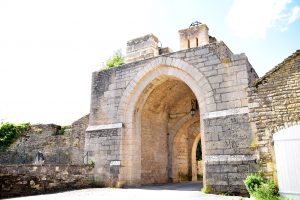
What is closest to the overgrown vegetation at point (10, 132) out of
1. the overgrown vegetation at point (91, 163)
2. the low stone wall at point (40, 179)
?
the overgrown vegetation at point (91, 163)

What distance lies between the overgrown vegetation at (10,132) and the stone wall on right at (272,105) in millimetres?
11804

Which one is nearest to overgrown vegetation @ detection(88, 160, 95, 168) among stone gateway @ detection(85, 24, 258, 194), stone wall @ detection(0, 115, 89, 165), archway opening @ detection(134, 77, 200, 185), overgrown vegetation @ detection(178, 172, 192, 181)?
stone gateway @ detection(85, 24, 258, 194)

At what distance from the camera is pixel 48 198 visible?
20.0 feet

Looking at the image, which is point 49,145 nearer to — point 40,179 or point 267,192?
point 40,179

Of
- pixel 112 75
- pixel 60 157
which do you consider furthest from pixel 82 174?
pixel 60 157

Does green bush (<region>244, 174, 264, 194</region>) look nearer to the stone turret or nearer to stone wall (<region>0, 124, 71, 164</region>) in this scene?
the stone turret

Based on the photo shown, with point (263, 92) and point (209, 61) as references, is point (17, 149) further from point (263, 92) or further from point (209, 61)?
point (263, 92)

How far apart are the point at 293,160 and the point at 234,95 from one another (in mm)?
2335

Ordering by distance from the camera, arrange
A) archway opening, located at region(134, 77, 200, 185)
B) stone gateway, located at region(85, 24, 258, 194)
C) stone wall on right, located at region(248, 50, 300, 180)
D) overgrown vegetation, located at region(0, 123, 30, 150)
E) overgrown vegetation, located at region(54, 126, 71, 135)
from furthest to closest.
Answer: overgrown vegetation, located at region(0, 123, 30, 150), overgrown vegetation, located at region(54, 126, 71, 135), archway opening, located at region(134, 77, 200, 185), stone gateway, located at region(85, 24, 258, 194), stone wall on right, located at region(248, 50, 300, 180)

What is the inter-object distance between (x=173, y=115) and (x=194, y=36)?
11.5 ft

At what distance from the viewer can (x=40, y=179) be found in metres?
7.21

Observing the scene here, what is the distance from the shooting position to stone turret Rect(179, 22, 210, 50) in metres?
9.23

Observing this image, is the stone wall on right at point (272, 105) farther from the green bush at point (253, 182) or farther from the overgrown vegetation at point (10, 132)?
the overgrown vegetation at point (10, 132)

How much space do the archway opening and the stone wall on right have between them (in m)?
3.50
